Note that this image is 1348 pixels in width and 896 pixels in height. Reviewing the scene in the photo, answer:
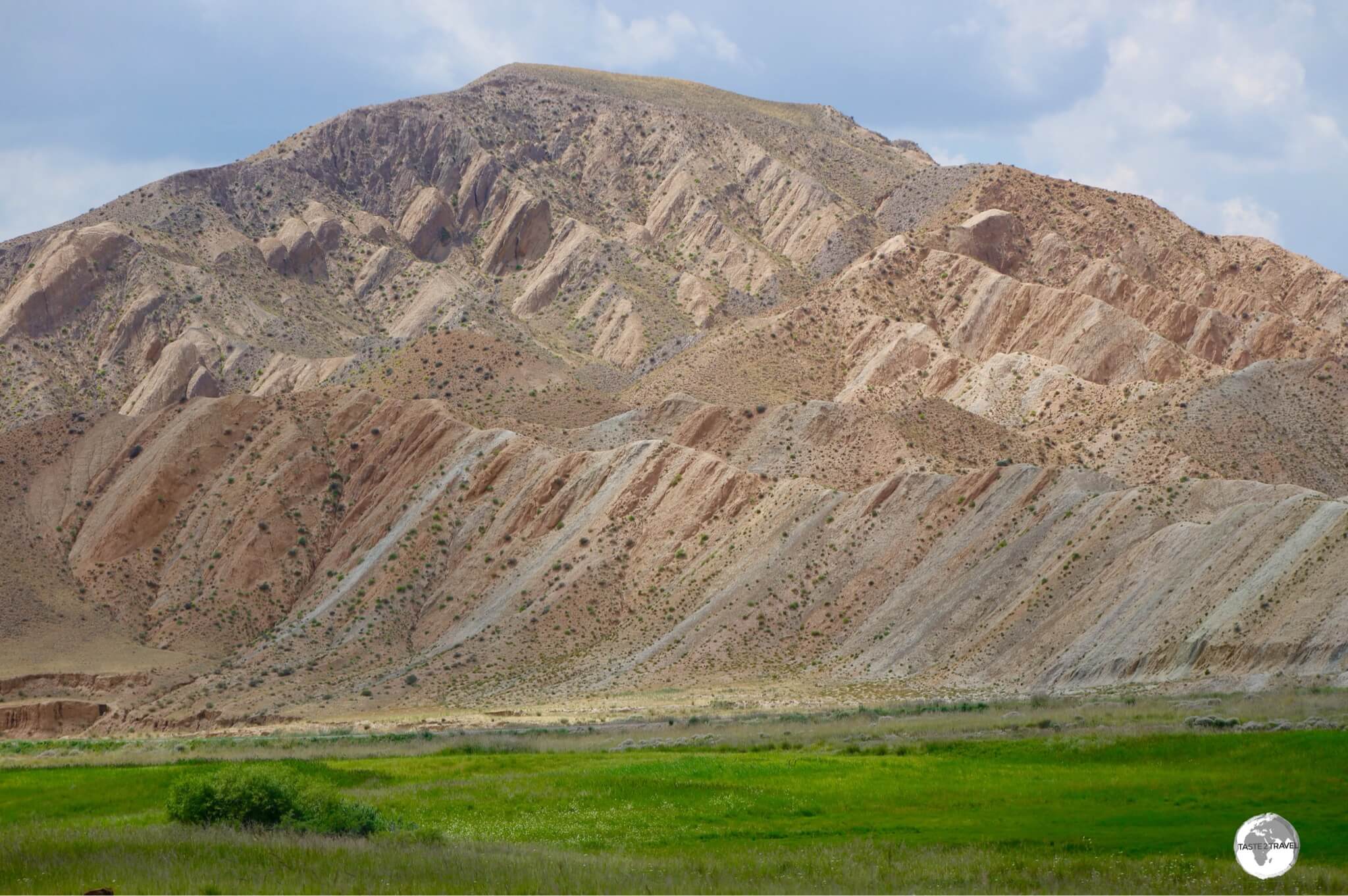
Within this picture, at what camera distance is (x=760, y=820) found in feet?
81.3

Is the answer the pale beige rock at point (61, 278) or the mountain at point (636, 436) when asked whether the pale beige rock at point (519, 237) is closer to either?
the mountain at point (636, 436)

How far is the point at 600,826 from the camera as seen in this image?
24.4 m

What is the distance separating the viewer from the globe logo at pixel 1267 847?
18172mm

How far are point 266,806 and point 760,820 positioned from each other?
8.24 metres

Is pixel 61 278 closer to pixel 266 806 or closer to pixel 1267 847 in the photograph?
pixel 266 806

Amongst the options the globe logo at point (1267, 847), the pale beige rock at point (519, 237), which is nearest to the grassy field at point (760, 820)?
the globe logo at point (1267, 847)

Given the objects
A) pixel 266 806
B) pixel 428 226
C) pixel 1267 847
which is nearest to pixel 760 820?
pixel 266 806

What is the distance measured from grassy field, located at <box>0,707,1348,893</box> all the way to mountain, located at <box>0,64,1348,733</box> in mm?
17757

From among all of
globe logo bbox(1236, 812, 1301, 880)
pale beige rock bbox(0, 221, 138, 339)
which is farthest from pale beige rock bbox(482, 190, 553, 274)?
globe logo bbox(1236, 812, 1301, 880)

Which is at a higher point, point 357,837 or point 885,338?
point 885,338

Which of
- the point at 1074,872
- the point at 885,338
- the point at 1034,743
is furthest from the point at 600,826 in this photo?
the point at 885,338

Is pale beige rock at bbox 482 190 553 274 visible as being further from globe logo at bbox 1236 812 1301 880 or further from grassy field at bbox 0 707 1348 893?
globe logo at bbox 1236 812 1301 880

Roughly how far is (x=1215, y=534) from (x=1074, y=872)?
39.7 meters

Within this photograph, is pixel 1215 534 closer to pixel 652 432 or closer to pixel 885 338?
pixel 652 432
